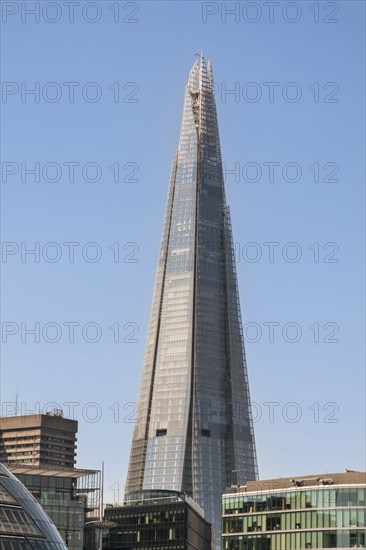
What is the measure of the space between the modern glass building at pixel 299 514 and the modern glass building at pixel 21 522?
64.7 m

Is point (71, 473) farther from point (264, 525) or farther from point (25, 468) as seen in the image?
point (264, 525)

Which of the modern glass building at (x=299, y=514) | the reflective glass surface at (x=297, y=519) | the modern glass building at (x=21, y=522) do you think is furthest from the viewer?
the modern glass building at (x=299, y=514)

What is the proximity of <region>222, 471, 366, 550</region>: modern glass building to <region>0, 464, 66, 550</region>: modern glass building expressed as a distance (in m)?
64.7

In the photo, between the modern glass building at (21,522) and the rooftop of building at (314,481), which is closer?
the modern glass building at (21,522)

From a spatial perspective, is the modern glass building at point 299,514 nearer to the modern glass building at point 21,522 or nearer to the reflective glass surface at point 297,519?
the reflective glass surface at point 297,519

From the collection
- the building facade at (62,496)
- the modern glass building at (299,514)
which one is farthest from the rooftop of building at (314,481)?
the building facade at (62,496)

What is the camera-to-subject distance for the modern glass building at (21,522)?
386 feet

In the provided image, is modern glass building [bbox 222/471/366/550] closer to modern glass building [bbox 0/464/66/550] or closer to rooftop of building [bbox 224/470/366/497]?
rooftop of building [bbox 224/470/366/497]

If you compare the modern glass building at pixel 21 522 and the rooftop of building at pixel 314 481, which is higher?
the rooftop of building at pixel 314 481

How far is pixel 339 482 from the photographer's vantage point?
7357 inches

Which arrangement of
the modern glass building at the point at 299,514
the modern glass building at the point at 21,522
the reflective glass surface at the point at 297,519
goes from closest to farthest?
the modern glass building at the point at 21,522
the reflective glass surface at the point at 297,519
the modern glass building at the point at 299,514

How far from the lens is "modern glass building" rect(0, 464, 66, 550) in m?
118

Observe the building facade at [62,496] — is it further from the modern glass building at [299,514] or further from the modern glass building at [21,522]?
the modern glass building at [21,522]

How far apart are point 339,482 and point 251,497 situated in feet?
46.9
